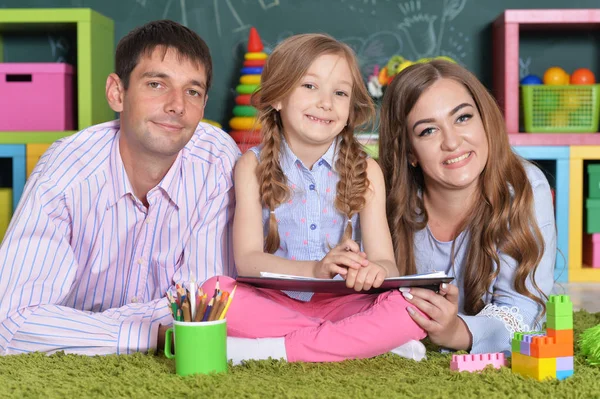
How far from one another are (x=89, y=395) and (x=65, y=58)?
7.44 feet

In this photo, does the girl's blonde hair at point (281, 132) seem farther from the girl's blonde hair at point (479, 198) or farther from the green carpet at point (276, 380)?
the green carpet at point (276, 380)

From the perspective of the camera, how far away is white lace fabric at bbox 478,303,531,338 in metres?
1.56

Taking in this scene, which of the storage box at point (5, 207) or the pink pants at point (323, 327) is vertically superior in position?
the storage box at point (5, 207)

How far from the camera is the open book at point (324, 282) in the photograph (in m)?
A: 1.33

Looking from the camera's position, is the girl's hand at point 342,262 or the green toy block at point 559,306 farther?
the girl's hand at point 342,262

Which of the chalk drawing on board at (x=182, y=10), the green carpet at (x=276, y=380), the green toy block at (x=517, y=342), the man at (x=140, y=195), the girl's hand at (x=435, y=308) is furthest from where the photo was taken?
the chalk drawing on board at (x=182, y=10)

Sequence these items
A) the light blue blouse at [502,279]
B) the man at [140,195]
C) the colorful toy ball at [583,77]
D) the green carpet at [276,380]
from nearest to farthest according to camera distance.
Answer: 1. the green carpet at [276,380]
2. the light blue blouse at [502,279]
3. the man at [140,195]
4. the colorful toy ball at [583,77]

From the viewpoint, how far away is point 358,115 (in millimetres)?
1781

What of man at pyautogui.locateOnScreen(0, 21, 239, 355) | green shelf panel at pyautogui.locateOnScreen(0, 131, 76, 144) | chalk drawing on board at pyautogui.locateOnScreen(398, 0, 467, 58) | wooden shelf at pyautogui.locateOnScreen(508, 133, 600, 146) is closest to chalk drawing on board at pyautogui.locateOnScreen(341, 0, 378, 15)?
chalk drawing on board at pyautogui.locateOnScreen(398, 0, 467, 58)

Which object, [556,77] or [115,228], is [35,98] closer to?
[115,228]

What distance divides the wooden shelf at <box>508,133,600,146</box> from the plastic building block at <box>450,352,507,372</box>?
66.2 inches

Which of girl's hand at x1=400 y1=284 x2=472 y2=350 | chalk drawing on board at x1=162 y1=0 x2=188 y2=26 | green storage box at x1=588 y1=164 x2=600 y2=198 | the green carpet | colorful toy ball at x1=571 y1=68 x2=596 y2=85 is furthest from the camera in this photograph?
chalk drawing on board at x1=162 y1=0 x2=188 y2=26

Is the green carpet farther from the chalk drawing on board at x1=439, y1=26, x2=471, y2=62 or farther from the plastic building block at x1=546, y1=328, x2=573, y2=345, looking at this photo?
the chalk drawing on board at x1=439, y1=26, x2=471, y2=62

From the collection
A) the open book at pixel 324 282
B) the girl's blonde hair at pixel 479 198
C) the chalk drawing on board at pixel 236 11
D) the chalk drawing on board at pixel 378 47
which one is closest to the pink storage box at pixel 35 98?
the chalk drawing on board at pixel 236 11
